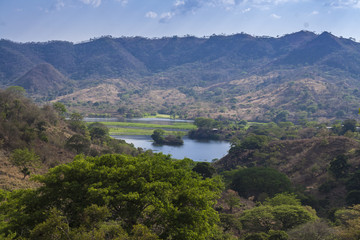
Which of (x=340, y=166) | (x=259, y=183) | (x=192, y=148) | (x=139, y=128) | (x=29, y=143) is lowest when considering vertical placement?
(x=192, y=148)

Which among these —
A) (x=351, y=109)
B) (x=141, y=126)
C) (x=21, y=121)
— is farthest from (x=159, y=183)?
(x=351, y=109)

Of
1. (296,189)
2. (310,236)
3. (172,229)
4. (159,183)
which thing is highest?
(159,183)

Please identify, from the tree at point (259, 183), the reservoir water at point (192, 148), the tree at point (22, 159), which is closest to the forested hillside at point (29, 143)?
the tree at point (22, 159)

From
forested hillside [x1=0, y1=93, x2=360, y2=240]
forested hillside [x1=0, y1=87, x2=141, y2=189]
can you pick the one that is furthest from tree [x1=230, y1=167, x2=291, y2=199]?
forested hillside [x1=0, y1=87, x2=141, y2=189]

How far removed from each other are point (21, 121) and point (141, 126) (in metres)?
87.9

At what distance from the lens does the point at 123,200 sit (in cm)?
1698

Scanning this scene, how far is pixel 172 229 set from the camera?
53.6 feet

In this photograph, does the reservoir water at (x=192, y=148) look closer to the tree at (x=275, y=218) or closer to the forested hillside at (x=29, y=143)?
the forested hillside at (x=29, y=143)

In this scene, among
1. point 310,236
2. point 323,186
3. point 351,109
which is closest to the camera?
point 310,236

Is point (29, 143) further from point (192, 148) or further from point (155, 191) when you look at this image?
point (192, 148)

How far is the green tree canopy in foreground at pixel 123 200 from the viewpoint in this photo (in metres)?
16.5

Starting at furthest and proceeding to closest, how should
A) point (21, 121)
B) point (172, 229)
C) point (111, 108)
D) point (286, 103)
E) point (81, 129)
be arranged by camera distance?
point (111, 108)
point (286, 103)
point (81, 129)
point (21, 121)
point (172, 229)

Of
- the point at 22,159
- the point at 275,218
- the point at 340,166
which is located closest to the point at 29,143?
the point at 22,159

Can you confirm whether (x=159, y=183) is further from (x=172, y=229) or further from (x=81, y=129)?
(x=81, y=129)
